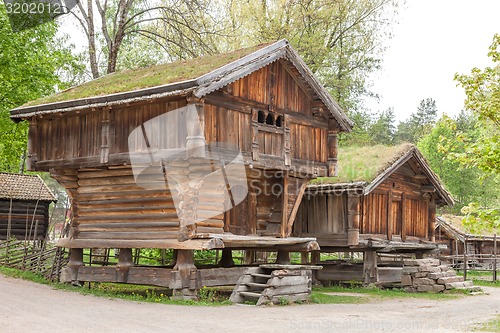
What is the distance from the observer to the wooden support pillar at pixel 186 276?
1766 centimetres

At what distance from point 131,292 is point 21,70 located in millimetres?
14109

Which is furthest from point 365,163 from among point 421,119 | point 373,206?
point 421,119

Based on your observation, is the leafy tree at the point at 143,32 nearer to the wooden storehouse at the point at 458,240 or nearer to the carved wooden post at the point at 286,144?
the carved wooden post at the point at 286,144

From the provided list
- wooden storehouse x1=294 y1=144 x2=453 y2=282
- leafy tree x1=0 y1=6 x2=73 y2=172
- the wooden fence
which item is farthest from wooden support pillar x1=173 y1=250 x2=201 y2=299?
leafy tree x1=0 y1=6 x2=73 y2=172

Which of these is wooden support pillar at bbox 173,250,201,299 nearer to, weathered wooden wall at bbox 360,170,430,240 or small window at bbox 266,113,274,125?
small window at bbox 266,113,274,125

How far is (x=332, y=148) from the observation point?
2153 cm

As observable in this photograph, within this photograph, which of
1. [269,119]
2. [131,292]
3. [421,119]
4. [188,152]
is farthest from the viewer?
[421,119]

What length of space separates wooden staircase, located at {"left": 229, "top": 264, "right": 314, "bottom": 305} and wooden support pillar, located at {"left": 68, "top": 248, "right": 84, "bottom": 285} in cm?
538

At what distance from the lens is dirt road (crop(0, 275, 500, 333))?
12.8 metres

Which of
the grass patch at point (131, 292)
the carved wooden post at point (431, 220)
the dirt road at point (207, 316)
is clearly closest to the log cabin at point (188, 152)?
the grass patch at point (131, 292)

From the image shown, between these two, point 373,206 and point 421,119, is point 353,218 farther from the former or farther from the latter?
point 421,119

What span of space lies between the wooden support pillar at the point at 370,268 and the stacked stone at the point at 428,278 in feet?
3.85

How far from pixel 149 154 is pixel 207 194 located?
190 centimetres

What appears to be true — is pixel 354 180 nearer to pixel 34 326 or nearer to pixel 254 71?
pixel 254 71
